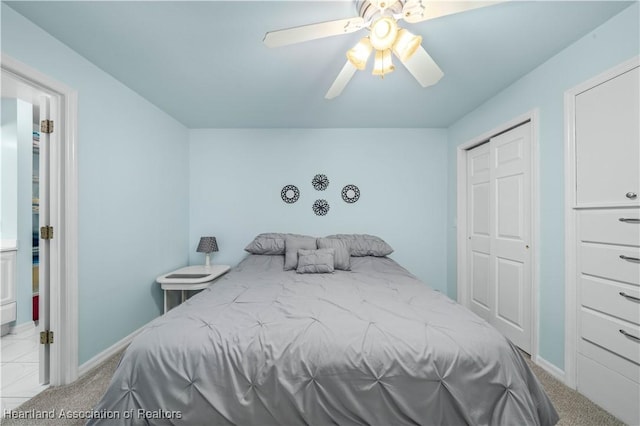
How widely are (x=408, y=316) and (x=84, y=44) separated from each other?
2748mm

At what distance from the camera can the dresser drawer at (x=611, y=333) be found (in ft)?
4.80

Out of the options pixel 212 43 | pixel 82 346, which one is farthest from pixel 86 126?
pixel 82 346

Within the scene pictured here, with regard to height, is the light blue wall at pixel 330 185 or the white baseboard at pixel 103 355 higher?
the light blue wall at pixel 330 185

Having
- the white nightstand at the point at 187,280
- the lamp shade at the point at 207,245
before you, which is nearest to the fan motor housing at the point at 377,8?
the white nightstand at the point at 187,280

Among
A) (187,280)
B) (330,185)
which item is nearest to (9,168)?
(187,280)

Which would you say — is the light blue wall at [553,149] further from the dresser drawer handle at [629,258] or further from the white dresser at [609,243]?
the dresser drawer handle at [629,258]

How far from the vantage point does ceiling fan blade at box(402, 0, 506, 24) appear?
111 cm

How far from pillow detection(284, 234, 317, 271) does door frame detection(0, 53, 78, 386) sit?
1.65 m

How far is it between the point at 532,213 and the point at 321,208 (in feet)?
7.17

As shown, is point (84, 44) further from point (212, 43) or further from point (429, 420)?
point (429, 420)

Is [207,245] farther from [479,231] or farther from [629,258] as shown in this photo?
[629,258]

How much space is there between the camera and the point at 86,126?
1966mm

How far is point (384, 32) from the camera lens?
126cm

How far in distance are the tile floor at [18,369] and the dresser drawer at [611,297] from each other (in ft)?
12.1
